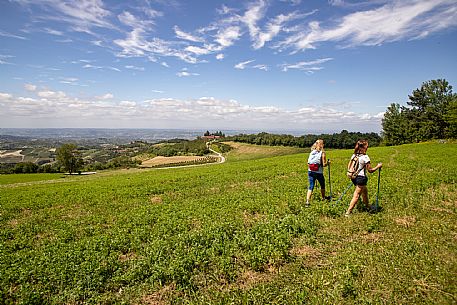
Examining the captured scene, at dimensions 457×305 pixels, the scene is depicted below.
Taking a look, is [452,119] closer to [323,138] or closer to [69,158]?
[323,138]

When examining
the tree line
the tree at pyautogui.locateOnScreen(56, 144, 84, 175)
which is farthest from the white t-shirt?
the tree line

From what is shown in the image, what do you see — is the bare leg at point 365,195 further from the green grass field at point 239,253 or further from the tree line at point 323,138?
the tree line at point 323,138

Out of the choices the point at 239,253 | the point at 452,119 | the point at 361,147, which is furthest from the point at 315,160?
the point at 452,119

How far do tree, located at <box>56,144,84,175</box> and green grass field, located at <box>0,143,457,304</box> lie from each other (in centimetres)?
8816

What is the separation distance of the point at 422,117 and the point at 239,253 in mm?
94233

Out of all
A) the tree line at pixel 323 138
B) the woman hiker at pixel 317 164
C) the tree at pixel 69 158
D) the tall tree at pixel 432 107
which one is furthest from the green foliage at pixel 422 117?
the tree at pixel 69 158

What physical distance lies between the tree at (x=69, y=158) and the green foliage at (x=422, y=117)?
106706mm

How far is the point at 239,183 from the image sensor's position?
1898 centimetres

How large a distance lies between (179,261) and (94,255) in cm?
291

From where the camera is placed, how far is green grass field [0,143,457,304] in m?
5.93

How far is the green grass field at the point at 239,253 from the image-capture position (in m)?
5.93

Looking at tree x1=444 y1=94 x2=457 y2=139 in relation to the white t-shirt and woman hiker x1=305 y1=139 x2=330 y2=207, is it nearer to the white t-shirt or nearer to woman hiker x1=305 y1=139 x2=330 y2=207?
woman hiker x1=305 y1=139 x2=330 y2=207

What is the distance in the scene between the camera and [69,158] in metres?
90.0

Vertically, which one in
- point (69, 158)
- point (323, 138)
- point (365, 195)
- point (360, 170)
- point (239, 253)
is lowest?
point (69, 158)
